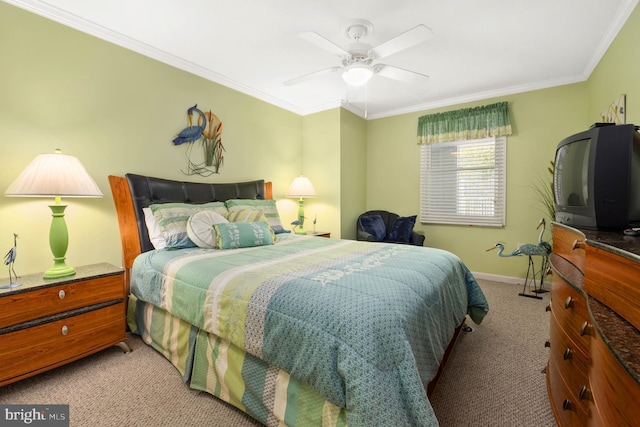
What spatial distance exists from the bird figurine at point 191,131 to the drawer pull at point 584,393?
3.41m

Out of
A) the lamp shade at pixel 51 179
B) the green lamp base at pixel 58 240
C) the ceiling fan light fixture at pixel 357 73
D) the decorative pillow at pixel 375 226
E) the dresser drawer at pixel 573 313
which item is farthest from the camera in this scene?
the decorative pillow at pixel 375 226

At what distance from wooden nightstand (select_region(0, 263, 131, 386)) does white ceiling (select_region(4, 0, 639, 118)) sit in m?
2.01

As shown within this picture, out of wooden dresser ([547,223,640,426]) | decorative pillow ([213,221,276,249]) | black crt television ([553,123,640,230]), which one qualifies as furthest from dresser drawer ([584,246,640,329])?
decorative pillow ([213,221,276,249])

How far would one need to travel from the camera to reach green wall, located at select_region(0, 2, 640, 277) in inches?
81.7

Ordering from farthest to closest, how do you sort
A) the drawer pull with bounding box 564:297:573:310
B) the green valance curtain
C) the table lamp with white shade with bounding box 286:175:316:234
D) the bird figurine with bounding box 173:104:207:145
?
1. the table lamp with white shade with bounding box 286:175:316:234
2. the green valance curtain
3. the bird figurine with bounding box 173:104:207:145
4. the drawer pull with bounding box 564:297:573:310

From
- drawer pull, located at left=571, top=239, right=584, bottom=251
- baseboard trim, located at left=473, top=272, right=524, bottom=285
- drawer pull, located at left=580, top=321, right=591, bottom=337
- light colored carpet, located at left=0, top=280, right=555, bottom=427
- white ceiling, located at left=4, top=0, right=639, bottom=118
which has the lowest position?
light colored carpet, located at left=0, top=280, right=555, bottom=427

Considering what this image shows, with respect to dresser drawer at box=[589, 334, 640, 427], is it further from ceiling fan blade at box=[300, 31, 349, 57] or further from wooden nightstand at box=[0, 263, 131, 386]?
wooden nightstand at box=[0, 263, 131, 386]

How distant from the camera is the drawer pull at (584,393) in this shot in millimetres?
1055

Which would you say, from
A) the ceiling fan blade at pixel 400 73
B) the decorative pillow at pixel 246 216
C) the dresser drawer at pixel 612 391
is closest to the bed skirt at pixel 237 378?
the dresser drawer at pixel 612 391

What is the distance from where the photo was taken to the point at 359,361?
1.00 metres

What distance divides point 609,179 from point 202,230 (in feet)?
8.69

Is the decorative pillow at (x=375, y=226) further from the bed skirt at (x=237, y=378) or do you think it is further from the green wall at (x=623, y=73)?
the bed skirt at (x=237, y=378)

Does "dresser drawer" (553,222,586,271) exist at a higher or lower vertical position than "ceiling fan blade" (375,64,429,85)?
lower

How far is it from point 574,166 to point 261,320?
1877 millimetres
